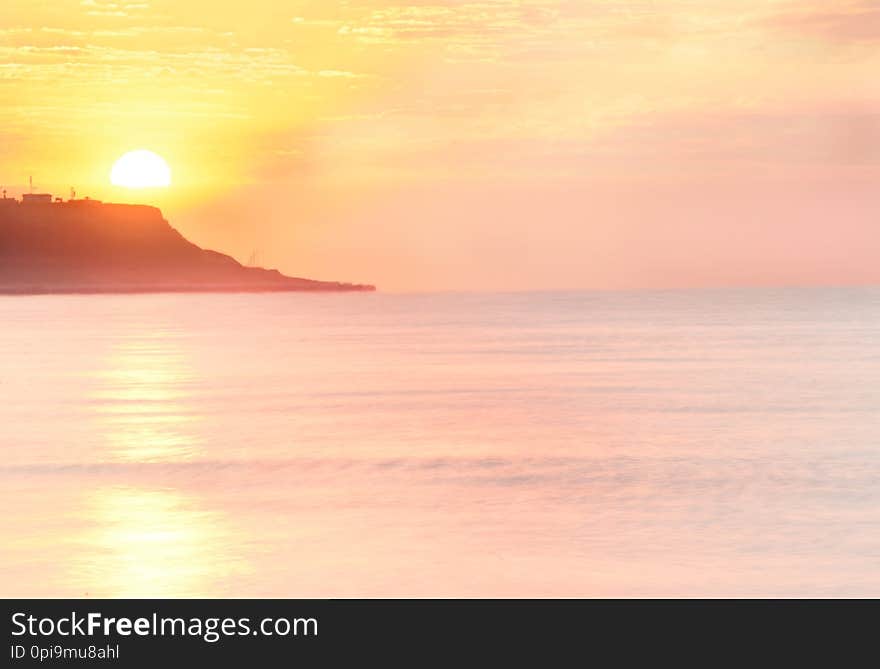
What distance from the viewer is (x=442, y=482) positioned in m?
22.7

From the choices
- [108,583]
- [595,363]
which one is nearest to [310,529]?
[108,583]

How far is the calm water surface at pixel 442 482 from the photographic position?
15.8 metres

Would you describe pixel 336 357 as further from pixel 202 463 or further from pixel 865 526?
pixel 865 526

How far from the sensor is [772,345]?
7031 cm
